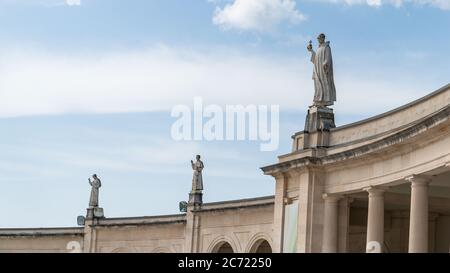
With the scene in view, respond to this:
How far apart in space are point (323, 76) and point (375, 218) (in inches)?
309

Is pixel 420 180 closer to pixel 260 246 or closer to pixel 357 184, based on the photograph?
pixel 357 184

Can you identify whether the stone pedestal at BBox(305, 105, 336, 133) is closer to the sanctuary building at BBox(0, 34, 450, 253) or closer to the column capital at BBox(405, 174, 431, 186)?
the sanctuary building at BBox(0, 34, 450, 253)

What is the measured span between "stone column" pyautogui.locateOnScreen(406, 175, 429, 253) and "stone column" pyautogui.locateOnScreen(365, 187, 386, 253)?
3476 mm

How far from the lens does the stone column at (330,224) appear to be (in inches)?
1860

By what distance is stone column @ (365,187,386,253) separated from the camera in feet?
144

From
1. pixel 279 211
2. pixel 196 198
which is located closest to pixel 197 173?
pixel 196 198

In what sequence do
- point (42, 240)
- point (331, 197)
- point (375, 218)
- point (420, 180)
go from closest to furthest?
point (420, 180) < point (375, 218) < point (331, 197) < point (42, 240)

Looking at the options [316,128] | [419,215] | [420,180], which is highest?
[316,128]

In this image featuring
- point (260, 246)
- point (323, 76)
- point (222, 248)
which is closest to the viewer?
point (323, 76)

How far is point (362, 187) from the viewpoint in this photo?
44.5 m

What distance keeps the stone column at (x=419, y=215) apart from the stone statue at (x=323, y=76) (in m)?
9.06
